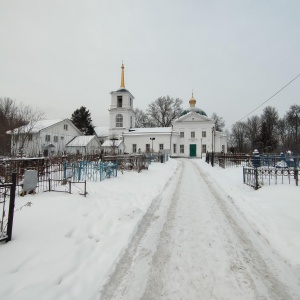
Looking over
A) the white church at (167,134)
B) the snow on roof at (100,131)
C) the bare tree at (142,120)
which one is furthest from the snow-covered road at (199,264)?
the bare tree at (142,120)

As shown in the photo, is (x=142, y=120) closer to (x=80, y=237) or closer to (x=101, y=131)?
(x=101, y=131)

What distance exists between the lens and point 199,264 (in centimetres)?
346

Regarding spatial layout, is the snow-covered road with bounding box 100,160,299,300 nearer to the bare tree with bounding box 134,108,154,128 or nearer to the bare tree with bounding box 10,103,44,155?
the bare tree with bounding box 10,103,44,155

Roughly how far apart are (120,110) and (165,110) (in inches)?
708

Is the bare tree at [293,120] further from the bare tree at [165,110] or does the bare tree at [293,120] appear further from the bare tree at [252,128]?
the bare tree at [165,110]

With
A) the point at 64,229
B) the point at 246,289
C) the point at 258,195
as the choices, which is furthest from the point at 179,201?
the point at 246,289

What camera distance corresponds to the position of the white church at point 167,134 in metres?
46.4

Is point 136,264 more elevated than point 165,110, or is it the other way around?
point 165,110

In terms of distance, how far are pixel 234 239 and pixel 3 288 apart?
388 cm

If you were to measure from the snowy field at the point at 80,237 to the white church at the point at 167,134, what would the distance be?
38777mm

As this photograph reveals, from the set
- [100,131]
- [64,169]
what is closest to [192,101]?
[100,131]

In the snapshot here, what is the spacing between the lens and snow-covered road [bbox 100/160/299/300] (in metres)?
2.83

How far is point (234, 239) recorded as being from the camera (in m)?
4.42

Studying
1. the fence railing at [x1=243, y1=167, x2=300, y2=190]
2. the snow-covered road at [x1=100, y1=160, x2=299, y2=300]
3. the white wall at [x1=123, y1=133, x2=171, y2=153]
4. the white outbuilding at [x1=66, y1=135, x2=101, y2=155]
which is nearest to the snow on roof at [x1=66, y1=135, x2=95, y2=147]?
the white outbuilding at [x1=66, y1=135, x2=101, y2=155]
